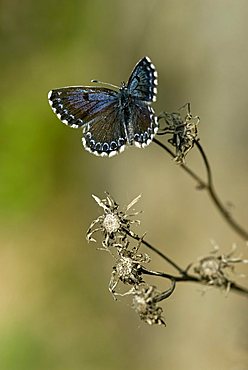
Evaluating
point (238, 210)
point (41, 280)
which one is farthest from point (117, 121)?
point (41, 280)

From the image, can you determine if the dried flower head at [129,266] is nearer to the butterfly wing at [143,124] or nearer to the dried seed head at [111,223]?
the dried seed head at [111,223]

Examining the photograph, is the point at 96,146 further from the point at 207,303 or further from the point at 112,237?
the point at 207,303

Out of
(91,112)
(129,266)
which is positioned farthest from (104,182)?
(129,266)

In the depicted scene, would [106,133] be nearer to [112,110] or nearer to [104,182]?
[112,110]

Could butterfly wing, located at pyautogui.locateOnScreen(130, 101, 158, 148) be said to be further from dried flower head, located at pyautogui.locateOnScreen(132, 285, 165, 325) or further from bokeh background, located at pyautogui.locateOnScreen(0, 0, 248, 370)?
bokeh background, located at pyautogui.locateOnScreen(0, 0, 248, 370)

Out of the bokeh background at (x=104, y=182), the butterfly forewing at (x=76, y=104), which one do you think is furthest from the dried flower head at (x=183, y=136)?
the bokeh background at (x=104, y=182)

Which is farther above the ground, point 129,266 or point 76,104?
point 76,104
